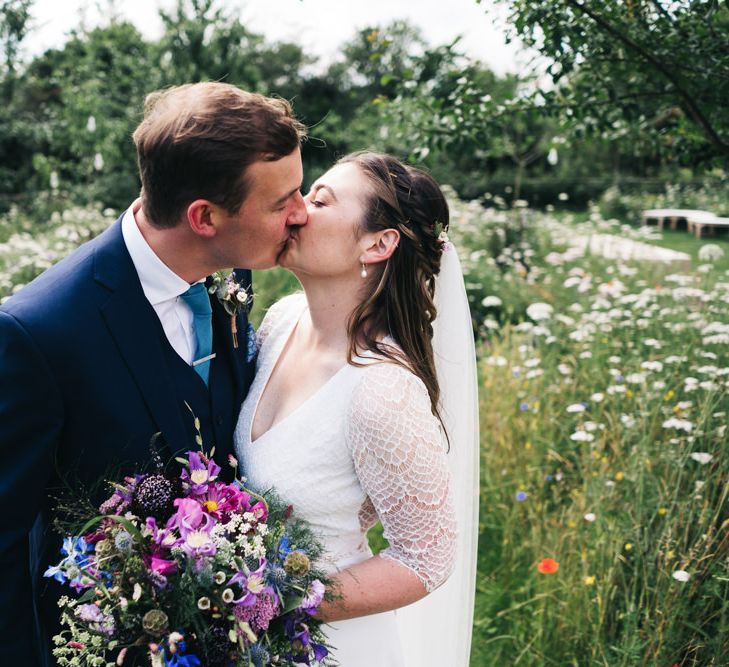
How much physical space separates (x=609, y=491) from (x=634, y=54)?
2.14 m

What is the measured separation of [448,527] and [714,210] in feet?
61.8

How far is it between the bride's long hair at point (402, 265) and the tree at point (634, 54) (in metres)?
0.99

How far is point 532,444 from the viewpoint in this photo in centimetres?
455

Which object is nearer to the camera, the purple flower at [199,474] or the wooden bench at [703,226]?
the purple flower at [199,474]

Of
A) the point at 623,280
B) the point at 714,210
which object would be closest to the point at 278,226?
the point at 623,280

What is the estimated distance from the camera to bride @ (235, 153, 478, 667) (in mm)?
2182

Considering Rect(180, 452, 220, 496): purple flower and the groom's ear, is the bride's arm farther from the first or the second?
→ the groom's ear

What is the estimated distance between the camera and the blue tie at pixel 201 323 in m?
2.34

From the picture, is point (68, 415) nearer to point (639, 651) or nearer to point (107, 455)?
point (107, 455)

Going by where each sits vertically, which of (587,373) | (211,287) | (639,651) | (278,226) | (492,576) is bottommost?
(492,576)

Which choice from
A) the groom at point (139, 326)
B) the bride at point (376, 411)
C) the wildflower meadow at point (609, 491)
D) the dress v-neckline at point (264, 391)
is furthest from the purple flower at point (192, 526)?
the wildflower meadow at point (609, 491)

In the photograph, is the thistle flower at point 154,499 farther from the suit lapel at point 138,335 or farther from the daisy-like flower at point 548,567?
the daisy-like flower at point 548,567

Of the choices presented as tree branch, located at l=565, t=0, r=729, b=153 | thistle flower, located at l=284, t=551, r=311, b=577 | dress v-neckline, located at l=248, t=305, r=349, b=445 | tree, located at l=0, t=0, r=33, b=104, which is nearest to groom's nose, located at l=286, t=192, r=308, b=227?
dress v-neckline, located at l=248, t=305, r=349, b=445

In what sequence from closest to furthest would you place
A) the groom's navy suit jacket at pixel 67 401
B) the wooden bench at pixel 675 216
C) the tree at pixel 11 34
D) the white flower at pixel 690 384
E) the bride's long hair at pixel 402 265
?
the groom's navy suit jacket at pixel 67 401, the bride's long hair at pixel 402 265, the white flower at pixel 690 384, the tree at pixel 11 34, the wooden bench at pixel 675 216
